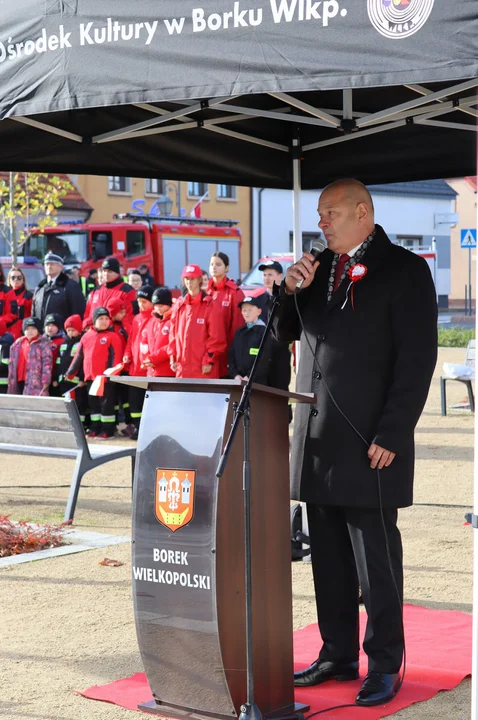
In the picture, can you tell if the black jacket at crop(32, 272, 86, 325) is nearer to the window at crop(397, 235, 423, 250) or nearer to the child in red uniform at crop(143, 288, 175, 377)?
the child in red uniform at crop(143, 288, 175, 377)

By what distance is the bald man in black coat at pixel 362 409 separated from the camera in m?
4.30

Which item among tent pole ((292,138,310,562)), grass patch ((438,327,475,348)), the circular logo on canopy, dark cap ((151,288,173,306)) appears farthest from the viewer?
grass patch ((438,327,475,348))

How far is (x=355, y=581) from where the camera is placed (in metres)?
4.60

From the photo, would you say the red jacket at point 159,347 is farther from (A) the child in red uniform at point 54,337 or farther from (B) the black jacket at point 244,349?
(A) the child in red uniform at point 54,337

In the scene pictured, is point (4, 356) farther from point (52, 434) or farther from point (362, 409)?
point (362, 409)

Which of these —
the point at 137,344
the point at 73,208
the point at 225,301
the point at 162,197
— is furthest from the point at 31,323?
the point at 73,208

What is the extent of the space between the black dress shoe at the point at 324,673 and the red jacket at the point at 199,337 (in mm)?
6936

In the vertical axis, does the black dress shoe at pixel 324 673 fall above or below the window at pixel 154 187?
below

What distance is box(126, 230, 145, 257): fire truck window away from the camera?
27.6m

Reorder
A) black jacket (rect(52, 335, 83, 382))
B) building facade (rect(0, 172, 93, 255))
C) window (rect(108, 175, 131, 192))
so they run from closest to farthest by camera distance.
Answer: black jacket (rect(52, 335, 83, 382)) < building facade (rect(0, 172, 93, 255)) < window (rect(108, 175, 131, 192))

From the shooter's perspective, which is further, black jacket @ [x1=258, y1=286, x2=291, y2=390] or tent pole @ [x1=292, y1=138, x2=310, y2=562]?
black jacket @ [x1=258, y1=286, x2=291, y2=390]

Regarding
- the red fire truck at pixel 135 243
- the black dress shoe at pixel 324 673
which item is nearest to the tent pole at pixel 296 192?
the black dress shoe at pixel 324 673

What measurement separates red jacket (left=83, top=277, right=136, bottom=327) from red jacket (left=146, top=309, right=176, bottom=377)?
1.28 m

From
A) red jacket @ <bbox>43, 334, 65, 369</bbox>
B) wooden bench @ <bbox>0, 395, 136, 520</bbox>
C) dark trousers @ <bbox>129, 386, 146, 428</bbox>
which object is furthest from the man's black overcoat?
red jacket @ <bbox>43, 334, 65, 369</bbox>
